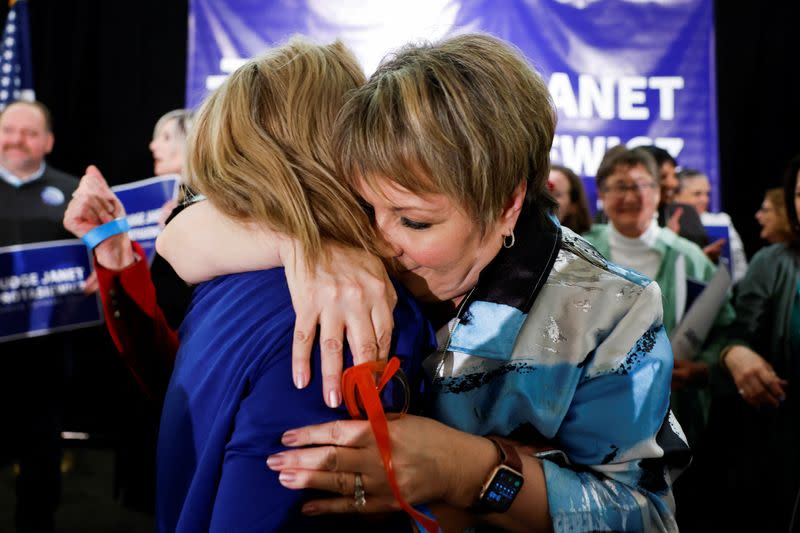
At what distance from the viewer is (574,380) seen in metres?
1.15

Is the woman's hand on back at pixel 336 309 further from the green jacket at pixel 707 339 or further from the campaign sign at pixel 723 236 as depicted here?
the campaign sign at pixel 723 236

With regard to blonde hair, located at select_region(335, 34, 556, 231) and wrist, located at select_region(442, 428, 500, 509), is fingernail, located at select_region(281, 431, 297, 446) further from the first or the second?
blonde hair, located at select_region(335, 34, 556, 231)

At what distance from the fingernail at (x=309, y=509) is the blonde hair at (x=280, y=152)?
1.03ft

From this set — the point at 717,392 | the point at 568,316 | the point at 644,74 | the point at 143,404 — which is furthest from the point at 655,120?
the point at 568,316

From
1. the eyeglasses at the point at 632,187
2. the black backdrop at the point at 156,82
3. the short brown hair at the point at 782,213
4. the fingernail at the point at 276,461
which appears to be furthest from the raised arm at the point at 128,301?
the black backdrop at the point at 156,82

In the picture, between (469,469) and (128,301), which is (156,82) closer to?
(128,301)

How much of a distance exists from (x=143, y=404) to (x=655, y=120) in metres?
3.66

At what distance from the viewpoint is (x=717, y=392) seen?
2.63 m

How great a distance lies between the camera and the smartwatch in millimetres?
1075

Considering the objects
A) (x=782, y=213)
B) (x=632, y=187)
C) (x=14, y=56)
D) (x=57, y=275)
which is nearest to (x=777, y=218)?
(x=782, y=213)

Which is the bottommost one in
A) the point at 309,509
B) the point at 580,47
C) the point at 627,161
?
the point at 309,509

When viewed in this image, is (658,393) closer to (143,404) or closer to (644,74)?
(143,404)

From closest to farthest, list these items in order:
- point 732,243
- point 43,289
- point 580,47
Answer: point 43,289 < point 732,243 < point 580,47

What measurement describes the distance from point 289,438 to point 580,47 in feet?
15.2
